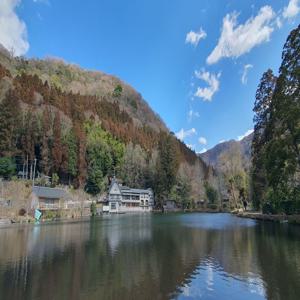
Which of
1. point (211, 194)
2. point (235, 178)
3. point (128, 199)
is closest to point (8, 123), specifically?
point (128, 199)

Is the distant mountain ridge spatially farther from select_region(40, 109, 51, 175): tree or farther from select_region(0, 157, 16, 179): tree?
select_region(0, 157, 16, 179): tree

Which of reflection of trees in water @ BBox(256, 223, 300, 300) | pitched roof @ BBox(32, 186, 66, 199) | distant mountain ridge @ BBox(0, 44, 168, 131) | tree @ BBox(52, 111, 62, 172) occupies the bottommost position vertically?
reflection of trees in water @ BBox(256, 223, 300, 300)

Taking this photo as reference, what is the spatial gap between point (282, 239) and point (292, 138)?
6.59 metres

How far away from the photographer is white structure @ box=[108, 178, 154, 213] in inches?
2498

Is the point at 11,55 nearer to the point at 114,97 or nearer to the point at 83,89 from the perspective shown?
the point at 83,89

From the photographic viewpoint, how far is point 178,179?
257 ft

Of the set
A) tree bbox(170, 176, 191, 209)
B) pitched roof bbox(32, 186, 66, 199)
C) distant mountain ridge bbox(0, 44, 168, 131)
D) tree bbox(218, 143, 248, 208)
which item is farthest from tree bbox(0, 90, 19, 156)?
distant mountain ridge bbox(0, 44, 168, 131)

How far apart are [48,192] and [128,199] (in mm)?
27848

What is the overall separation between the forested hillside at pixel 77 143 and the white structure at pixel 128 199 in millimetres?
2609

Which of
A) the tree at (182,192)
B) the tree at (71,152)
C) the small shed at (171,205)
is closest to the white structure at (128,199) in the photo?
the small shed at (171,205)

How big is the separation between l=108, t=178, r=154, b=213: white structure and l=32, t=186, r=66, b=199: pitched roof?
16674 millimetres

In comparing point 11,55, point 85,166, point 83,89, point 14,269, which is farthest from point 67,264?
point 83,89

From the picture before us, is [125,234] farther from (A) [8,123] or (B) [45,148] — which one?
(B) [45,148]

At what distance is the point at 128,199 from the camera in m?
69.3
